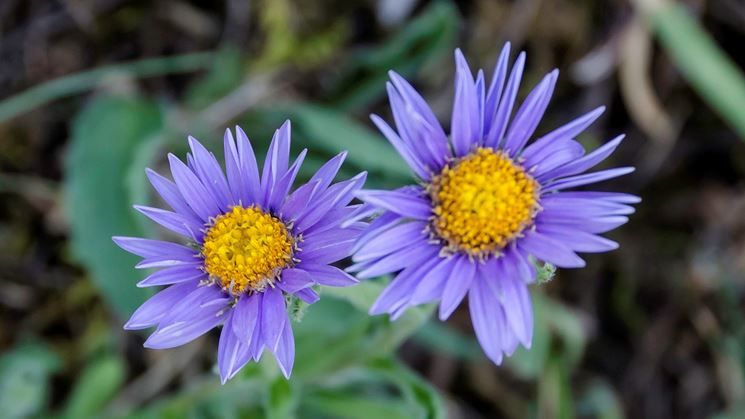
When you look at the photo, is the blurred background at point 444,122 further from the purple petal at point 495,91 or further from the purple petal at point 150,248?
the purple petal at point 150,248

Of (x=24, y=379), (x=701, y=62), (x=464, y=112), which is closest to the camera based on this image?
(x=464, y=112)

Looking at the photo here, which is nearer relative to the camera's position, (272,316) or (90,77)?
(272,316)

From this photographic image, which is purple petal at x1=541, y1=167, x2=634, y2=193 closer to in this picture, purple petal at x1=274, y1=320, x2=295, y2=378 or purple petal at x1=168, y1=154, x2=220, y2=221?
purple petal at x1=274, y1=320, x2=295, y2=378

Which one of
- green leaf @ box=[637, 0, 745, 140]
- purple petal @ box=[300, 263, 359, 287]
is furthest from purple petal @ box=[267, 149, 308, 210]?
green leaf @ box=[637, 0, 745, 140]

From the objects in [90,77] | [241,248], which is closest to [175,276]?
[241,248]

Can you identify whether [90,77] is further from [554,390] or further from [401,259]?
[554,390]

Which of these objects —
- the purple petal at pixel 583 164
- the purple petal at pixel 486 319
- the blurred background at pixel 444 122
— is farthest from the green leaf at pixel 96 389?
the purple petal at pixel 583 164

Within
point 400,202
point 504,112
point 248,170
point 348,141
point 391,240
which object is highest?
point 348,141
